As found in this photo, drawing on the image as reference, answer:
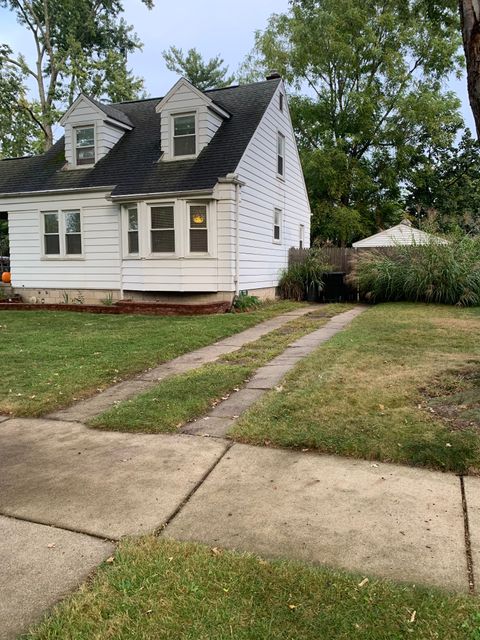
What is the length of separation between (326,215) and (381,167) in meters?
4.50

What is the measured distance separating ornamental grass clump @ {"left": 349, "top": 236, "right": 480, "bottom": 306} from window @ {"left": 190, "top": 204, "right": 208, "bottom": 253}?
5.11 m

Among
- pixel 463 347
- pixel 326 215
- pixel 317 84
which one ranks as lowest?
pixel 463 347

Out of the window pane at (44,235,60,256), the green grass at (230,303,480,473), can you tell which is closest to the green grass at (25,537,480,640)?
the green grass at (230,303,480,473)

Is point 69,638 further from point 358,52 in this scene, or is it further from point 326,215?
point 358,52

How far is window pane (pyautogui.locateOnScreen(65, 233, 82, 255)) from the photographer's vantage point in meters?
14.2

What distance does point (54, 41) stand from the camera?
27.2 m

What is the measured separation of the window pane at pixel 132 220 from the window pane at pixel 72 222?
2055mm

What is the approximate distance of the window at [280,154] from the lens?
1556 cm

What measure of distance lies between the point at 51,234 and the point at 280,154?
7.95 meters

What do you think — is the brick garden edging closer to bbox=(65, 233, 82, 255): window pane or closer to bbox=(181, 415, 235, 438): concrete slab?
bbox=(65, 233, 82, 255): window pane

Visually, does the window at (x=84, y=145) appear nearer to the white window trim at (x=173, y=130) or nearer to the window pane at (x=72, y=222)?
the window pane at (x=72, y=222)

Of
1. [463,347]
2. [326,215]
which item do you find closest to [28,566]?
[463,347]

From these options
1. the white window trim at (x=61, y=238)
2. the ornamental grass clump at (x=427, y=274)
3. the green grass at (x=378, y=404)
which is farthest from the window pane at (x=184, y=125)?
the green grass at (x=378, y=404)

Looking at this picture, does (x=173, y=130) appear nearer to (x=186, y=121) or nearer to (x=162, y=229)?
(x=186, y=121)
